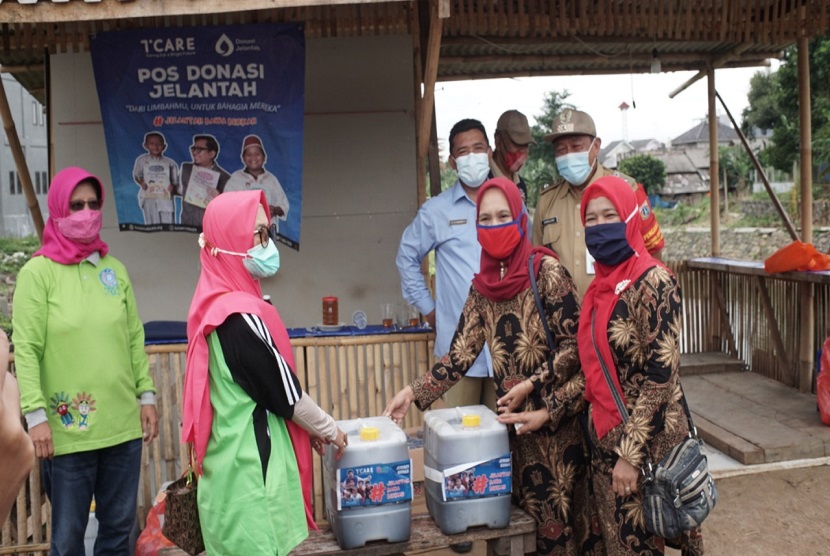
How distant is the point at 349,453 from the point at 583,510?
1.01 meters

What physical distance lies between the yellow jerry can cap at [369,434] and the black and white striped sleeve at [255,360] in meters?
0.38

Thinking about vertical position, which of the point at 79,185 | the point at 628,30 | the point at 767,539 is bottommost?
the point at 767,539

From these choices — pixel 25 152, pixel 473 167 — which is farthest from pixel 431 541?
pixel 25 152

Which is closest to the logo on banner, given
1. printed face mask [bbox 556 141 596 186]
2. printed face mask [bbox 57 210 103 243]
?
printed face mask [bbox 57 210 103 243]

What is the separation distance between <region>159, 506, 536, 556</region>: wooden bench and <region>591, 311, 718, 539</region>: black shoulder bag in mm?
463

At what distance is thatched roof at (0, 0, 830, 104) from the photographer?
4.70 metres

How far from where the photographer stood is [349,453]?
2881 mm

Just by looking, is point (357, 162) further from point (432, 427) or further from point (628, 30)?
point (432, 427)

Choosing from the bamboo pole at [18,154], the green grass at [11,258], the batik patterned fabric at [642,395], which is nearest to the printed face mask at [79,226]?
the batik patterned fabric at [642,395]

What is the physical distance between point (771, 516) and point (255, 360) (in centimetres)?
367

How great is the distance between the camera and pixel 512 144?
5.19 m

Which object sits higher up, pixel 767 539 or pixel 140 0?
pixel 140 0

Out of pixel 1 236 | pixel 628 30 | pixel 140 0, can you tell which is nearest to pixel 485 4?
pixel 628 30

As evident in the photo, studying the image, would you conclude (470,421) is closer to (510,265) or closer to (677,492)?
(510,265)
